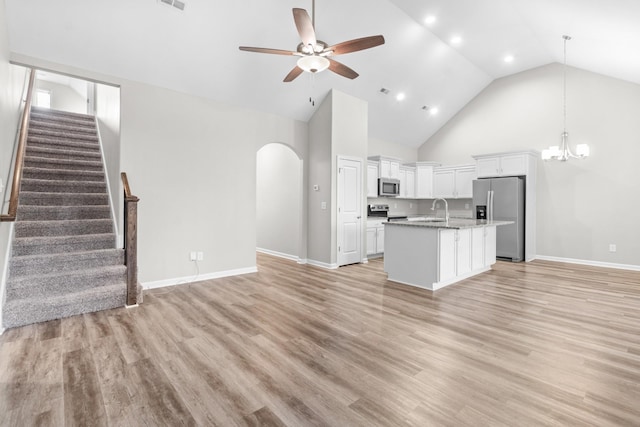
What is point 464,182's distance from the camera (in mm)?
7668

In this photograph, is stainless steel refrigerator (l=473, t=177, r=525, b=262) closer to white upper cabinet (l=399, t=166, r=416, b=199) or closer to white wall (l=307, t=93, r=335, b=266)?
white upper cabinet (l=399, t=166, r=416, b=199)

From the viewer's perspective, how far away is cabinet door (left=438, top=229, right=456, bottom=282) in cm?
420

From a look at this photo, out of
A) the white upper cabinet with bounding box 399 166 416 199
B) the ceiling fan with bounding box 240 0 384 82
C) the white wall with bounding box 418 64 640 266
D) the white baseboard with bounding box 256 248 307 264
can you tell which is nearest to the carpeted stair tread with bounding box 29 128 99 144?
the white baseboard with bounding box 256 248 307 264

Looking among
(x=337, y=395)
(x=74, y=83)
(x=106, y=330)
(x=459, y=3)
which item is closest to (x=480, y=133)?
(x=459, y=3)

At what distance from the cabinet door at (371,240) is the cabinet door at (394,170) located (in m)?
1.50

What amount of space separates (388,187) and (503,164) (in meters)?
2.48

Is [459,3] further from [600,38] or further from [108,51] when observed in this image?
[108,51]

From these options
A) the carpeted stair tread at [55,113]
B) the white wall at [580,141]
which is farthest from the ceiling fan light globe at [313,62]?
the white wall at [580,141]

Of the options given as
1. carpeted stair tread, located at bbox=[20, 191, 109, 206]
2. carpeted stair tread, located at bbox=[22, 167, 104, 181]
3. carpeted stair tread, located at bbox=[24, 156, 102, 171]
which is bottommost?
carpeted stair tread, located at bbox=[20, 191, 109, 206]

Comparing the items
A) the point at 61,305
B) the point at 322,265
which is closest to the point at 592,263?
the point at 322,265

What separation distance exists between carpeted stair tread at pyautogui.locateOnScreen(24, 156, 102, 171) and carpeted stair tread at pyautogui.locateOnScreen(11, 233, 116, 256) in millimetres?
1592

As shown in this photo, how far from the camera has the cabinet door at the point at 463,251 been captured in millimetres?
4555

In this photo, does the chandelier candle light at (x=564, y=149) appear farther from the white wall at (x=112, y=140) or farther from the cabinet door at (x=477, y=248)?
the white wall at (x=112, y=140)

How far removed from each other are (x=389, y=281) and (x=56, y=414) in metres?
3.93
